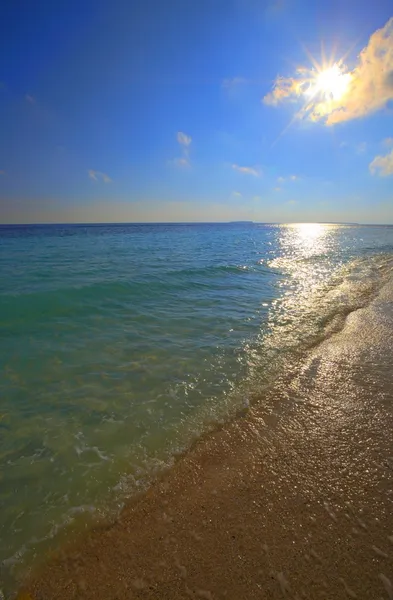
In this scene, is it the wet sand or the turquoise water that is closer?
the wet sand

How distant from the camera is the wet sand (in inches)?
98.0

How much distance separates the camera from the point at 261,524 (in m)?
2.96

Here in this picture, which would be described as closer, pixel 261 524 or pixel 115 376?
→ pixel 261 524

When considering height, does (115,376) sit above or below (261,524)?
below

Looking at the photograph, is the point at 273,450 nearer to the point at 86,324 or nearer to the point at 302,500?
the point at 302,500

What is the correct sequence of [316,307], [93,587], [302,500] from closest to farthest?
[93,587], [302,500], [316,307]

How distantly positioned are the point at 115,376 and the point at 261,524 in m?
4.16

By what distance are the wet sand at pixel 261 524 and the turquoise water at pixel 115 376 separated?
1.33ft

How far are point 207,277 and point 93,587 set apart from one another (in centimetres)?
1559

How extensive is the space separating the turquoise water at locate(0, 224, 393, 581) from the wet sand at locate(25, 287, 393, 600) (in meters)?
0.40

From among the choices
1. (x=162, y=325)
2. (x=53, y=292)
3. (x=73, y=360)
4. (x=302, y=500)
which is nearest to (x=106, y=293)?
(x=53, y=292)

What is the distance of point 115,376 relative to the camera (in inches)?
245

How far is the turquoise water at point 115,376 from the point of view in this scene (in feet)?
11.7

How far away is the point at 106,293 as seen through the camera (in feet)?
42.9
